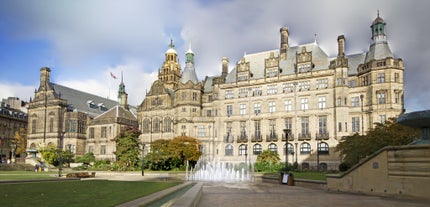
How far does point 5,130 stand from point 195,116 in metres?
54.4

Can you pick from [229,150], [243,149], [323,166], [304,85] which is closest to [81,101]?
[229,150]

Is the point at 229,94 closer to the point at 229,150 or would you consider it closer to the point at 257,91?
the point at 257,91

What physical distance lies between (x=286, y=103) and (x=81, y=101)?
54164 mm

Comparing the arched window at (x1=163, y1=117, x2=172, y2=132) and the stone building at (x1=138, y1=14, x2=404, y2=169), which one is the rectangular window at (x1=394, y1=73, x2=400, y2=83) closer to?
the stone building at (x1=138, y1=14, x2=404, y2=169)

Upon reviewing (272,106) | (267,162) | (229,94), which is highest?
(229,94)

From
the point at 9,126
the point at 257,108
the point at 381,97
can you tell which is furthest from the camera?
the point at 9,126

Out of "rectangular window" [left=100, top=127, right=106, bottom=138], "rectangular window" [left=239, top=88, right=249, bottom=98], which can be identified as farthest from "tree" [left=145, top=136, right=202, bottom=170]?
"rectangular window" [left=100, top=127, right=106, bottom=138]

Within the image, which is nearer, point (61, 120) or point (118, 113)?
point (118, 113)

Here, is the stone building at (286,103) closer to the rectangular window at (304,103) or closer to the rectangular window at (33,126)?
the rectangular window at (304,103)

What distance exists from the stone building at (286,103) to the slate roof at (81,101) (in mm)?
21409

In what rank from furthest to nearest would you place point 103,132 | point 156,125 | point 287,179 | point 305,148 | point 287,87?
point 103,132 < point 156,125 < point 287,87 < point 305,148 < point 287,179

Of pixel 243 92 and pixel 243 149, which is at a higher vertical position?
pixel 243 92

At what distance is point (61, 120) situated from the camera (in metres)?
80.9

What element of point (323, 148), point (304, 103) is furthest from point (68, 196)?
point (304, 103)
